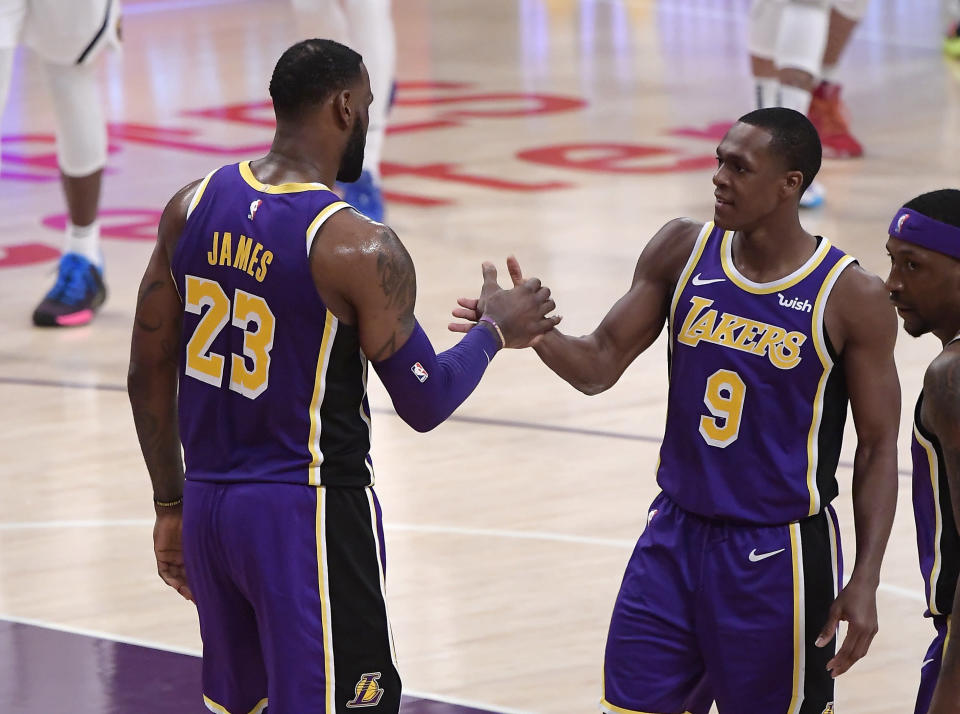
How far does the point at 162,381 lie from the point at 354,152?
1.96ft

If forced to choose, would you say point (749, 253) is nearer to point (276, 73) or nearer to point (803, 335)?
point (803, 335)

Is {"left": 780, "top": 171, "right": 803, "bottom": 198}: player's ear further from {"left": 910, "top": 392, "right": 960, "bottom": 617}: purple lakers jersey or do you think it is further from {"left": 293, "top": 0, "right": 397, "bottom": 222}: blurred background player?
{"left": 293, "top": 0, "right": 397, "bottom": 222}: blurred background player

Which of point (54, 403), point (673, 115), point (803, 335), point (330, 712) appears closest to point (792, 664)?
point (803, 335)

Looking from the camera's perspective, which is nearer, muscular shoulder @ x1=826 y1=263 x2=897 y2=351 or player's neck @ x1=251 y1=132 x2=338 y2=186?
player's neck @ x1=251 y1=132 x2=338 y2=186

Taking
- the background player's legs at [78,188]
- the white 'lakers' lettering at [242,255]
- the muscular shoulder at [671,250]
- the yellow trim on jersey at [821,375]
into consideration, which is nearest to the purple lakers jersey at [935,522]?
the yellow trim on jersey at [821,375]

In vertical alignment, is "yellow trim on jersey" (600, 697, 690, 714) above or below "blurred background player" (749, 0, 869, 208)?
below

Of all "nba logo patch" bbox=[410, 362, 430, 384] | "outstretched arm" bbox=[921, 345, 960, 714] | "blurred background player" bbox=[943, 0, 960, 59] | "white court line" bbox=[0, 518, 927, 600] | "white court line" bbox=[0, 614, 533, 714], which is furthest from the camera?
"blurred background player" bbox=[943, 0, 960, 59]

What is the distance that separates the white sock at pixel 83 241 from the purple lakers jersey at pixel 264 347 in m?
4.57

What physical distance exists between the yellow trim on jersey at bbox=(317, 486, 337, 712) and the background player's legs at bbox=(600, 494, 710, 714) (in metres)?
0.58

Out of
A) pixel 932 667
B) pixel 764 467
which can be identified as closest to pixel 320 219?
pixel 764 467

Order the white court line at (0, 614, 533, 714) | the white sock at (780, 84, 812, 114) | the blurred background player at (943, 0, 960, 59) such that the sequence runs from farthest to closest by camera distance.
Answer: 1. the blurred background player at (943, 0, 960, 59)
2. the white sock at (780, 84, 812, 114)
3. the white court line at (0, 614, 533, 714)

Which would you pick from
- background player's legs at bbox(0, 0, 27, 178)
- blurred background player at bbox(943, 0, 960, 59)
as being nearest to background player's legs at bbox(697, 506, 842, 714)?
background player's legs at bbox(0, 0, 27, 178)

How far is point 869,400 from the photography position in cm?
339

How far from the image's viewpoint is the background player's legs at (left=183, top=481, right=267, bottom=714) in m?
3.28
